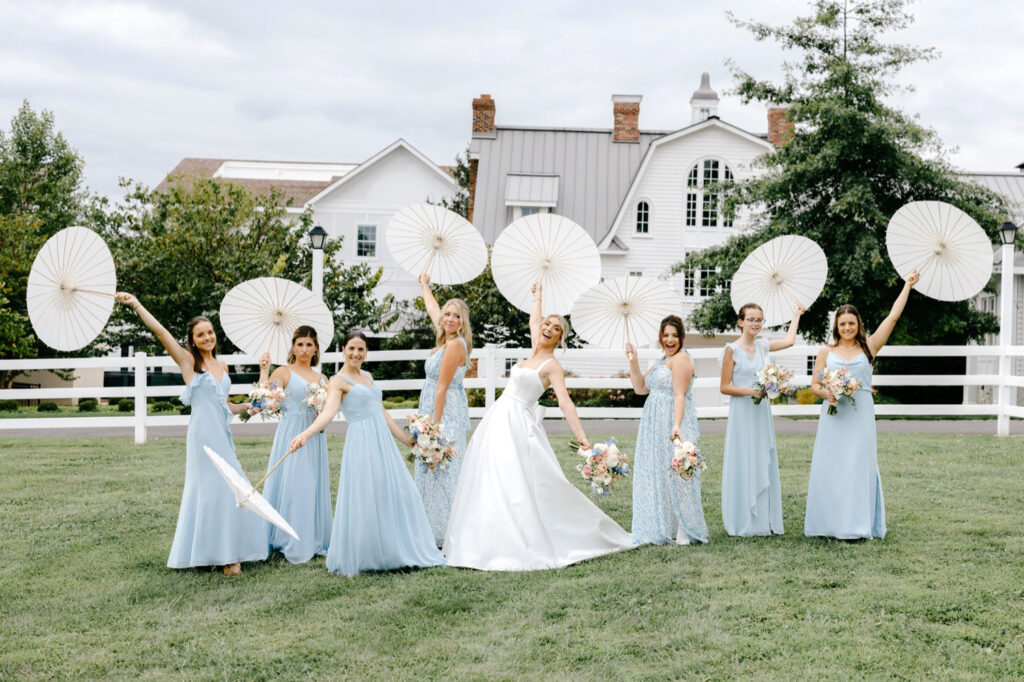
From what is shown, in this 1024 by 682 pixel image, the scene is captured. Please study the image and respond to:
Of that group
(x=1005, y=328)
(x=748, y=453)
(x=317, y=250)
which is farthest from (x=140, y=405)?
(x=1005, y=328)

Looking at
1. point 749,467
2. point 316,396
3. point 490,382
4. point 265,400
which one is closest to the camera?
point 316,396

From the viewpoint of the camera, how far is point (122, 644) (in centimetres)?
532

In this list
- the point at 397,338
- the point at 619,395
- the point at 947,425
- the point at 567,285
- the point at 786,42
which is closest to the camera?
the point at 567,285

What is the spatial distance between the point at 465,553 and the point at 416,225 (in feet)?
9.93

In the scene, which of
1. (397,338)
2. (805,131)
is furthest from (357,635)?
(397,338)

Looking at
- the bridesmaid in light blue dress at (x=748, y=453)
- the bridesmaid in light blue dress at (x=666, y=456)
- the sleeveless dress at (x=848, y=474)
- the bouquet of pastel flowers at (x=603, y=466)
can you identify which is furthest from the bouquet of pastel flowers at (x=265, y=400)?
the sleeveless dress at (x=848, y=474)

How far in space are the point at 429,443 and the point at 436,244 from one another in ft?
6.81

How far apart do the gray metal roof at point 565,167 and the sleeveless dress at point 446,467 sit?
71.0 feet

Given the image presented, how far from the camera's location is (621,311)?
8.15 metres

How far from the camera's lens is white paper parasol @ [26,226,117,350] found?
676cm

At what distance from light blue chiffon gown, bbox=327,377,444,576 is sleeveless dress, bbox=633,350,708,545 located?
1763mm

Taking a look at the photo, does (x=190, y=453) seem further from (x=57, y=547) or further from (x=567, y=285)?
(x=567, y=285)

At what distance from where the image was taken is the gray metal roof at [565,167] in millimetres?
29734

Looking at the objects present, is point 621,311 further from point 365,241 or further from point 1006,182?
point 365,241
